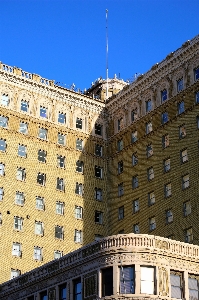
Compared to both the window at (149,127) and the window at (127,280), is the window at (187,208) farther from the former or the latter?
the window at (127,280)

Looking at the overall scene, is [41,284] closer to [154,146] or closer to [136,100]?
[154,146]

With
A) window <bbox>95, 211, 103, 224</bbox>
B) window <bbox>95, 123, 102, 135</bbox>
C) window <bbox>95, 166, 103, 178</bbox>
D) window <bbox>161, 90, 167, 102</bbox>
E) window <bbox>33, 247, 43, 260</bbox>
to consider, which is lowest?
window <bbox>33, 247, 43, 260</bbox>

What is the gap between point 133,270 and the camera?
2120 inches

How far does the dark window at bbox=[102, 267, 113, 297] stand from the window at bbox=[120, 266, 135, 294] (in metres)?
0.93

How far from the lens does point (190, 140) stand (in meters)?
81.5

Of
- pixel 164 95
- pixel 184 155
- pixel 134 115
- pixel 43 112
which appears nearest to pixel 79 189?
pixel 43 112

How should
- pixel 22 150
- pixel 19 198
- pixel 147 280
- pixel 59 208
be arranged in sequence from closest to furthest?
pixel 147 280, pixel 19 198, pixel 59 208, pixel 22 150

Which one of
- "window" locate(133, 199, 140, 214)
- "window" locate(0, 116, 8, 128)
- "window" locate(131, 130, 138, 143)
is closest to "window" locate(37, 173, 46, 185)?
"window" locate(0, 116, 8, 128)

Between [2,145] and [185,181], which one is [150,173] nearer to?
[185,181]

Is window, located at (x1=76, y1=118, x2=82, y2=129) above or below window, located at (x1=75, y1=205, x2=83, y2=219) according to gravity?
above

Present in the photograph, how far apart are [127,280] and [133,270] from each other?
38.0 inches

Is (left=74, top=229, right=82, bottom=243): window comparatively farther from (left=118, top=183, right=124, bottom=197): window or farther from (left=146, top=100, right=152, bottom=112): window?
(left=146, top=100, right=152, bottom=112): window

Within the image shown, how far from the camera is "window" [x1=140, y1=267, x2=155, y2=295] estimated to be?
53.5 metres

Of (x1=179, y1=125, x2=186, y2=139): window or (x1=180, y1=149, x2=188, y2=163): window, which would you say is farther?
(x1=179, y1=125, x2=186, y2=139): window
